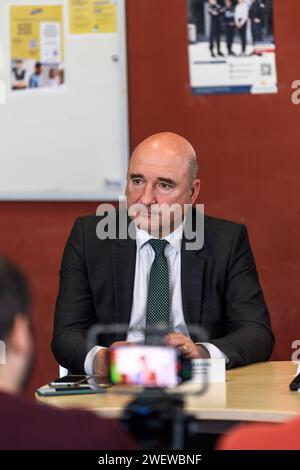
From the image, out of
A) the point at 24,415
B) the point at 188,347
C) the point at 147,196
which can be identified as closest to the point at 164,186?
the point at 147,196

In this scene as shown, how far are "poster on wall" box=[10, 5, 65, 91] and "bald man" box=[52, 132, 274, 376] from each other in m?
0.99

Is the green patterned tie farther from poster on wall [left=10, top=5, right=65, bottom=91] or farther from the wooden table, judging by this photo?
poster on wall [left=10, top=5, right=65, bottom=91]

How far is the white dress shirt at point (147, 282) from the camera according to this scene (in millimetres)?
3494

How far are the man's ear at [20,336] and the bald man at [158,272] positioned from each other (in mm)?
1881

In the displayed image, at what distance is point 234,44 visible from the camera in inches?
170

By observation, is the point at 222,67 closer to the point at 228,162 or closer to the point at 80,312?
the point at 228,162

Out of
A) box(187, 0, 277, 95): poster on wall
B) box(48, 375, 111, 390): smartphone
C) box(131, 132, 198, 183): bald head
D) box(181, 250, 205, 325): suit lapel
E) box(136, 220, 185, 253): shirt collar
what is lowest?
box(48, 375, 111, 390): smartphone

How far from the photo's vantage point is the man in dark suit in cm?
139

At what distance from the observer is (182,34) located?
14.3ft

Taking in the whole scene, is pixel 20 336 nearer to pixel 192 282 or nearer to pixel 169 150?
pixel 192 282

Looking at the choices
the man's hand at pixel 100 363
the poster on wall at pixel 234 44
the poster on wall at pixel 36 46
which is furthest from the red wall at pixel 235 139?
the man's hand at pixel 100 363

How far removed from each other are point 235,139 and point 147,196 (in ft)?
3.27

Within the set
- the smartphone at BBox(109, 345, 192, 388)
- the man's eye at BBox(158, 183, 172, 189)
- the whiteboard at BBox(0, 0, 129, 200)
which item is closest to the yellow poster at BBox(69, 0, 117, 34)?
the whiteboard at BBox(0, 0, 129, 200)
